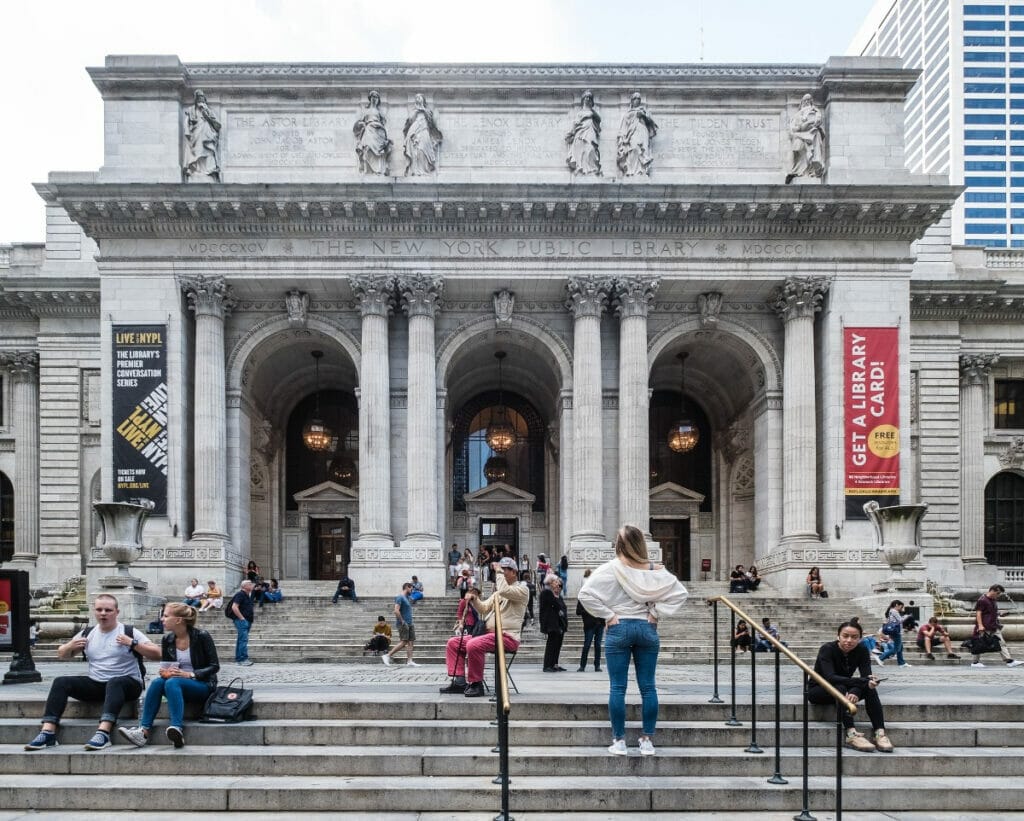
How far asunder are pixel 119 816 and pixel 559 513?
31.9 meters

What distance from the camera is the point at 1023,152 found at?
134 metres

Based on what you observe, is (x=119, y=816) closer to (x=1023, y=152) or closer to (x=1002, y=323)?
(x=1002, y=323)

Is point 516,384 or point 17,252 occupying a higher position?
point 17,252

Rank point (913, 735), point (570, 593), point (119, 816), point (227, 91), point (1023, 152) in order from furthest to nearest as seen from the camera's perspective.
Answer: point (1023, 152) → point (227, 91) → point (570, 593) → point (913, 735) → point (119, 816)

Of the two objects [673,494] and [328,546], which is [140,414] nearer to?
[328,546]

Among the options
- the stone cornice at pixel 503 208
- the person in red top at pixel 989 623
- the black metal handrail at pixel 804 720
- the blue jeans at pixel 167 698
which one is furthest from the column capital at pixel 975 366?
the blue jeans at pixel 167 698

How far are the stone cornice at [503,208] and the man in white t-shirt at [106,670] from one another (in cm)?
2276

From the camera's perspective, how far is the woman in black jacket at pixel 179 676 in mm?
11398

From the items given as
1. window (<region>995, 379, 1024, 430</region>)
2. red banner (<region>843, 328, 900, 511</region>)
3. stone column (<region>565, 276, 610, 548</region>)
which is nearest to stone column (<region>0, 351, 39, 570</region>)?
stone column (<region>565, 276, 610, 548</region>)

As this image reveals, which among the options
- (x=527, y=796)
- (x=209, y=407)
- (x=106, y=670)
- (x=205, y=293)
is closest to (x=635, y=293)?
(x=205, y=293)

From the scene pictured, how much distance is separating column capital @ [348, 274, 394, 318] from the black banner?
6152mm

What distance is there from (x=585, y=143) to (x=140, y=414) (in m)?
16.5

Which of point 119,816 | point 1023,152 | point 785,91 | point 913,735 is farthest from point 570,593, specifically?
point 1023,152

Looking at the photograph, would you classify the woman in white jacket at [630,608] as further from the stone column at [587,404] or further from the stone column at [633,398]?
the stone column at [633,398]
